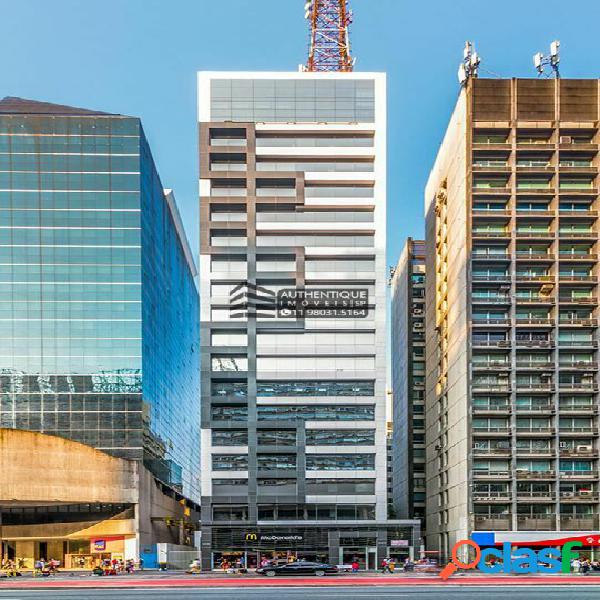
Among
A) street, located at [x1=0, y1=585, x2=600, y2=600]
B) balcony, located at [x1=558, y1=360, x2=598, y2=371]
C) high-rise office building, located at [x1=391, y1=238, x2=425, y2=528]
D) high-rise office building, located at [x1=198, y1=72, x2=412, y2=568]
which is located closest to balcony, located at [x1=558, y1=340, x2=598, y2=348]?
balcony, located at [x1=558, y1=360, x2=598, y2=371]

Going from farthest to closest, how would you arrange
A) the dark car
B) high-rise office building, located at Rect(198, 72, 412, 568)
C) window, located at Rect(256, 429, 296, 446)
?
window, located at Rect(256, 429, 296, 446) < high-rise office building, located at Rect(198, 72, 412, 568) < the dark car

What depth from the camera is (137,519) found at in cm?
11775

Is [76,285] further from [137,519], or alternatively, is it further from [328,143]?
[328,143]

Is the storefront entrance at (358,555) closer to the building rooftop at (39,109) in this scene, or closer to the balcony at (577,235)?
the balcony at (577,235)

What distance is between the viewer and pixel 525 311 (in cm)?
10738

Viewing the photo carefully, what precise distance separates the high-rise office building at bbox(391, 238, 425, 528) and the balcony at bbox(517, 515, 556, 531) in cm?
4750

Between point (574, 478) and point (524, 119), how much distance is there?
4704 cm

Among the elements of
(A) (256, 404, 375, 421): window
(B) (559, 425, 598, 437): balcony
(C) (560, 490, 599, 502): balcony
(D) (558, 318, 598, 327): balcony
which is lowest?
(C) (560, 490, 599, 502): balcony

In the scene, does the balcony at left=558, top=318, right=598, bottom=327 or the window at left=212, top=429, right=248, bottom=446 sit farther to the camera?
the window at left=212, top=429, right=248, bottom=446

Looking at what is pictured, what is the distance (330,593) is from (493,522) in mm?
42226

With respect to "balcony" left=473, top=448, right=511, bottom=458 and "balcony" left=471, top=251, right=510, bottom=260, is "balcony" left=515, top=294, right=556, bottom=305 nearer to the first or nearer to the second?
"balcony" left=471, top=251, right=510, bottom=260

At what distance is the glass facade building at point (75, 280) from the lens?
414ft

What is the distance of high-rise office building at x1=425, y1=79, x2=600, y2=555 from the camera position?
101750 millimetres

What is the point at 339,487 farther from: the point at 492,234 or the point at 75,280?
the point at 75,280
